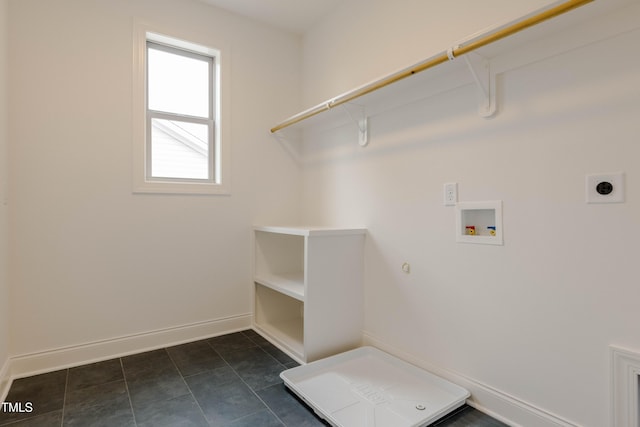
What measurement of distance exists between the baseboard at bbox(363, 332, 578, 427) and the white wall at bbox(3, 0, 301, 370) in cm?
170

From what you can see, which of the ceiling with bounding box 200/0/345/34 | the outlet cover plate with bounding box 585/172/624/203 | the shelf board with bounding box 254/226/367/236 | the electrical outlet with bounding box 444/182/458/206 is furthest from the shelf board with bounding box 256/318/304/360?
the ceiling with bounding box 200/0/345/34

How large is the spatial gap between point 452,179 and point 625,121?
0.71m

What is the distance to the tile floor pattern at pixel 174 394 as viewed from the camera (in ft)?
5.08

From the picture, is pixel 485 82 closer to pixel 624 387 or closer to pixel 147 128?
pixel 624 387

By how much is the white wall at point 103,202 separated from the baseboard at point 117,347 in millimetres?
37

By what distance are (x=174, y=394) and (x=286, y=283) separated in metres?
0.99

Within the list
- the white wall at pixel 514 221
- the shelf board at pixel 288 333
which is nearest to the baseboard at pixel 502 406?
the white wall at pixel 514 221

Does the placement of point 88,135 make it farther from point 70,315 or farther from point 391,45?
point 391,45

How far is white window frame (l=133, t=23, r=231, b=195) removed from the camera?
2316mm

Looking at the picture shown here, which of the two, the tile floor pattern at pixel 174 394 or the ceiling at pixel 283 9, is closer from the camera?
the tile floor pattern at pixel 174 394

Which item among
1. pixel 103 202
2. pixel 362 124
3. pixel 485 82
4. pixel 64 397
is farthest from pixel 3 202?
pixel 485 82

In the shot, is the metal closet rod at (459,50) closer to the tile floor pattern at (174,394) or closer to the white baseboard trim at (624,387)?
the white baseboard trim at (624,387)

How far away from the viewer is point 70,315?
83.3 inches

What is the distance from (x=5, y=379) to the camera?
1815 millimetres
